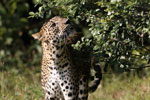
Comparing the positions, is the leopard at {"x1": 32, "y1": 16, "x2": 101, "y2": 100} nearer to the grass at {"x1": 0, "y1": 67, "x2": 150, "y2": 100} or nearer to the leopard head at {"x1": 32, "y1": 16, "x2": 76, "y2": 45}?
the leopard head at {"x1": 32, "y1": 16, "x2": 76, "y2": 45}

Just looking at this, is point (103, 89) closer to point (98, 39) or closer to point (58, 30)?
point (58, 30)

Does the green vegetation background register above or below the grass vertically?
above

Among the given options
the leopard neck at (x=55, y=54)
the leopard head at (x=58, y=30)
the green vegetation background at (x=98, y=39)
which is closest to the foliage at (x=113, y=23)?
the green vegetation background at (x=98, y=39)

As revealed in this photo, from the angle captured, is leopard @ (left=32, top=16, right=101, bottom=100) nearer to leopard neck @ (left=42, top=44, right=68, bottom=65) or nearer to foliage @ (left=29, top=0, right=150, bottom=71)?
leopard neck @ (left=42, top=44, right=68, bottom=65)

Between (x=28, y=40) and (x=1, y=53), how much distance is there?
3.71 ft

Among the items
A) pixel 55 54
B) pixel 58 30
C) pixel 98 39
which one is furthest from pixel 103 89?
pixel 98 39

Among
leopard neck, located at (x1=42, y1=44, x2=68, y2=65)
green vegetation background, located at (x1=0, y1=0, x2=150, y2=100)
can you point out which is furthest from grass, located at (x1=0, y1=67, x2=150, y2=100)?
leopard neck, located at (x1=42, y1=44, x2=68, y2=65)

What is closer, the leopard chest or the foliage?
the foliage

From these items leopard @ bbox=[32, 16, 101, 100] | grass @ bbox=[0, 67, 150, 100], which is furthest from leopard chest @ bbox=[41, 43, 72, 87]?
grass @ bbox=[0, 67, 150, 100]

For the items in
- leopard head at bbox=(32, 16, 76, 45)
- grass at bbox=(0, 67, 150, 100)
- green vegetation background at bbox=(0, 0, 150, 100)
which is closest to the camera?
green vegetation background at bbox=(0, 0, 150, 100)

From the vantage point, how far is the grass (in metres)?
6.28

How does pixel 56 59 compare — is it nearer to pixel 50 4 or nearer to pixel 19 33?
pixel 50 4

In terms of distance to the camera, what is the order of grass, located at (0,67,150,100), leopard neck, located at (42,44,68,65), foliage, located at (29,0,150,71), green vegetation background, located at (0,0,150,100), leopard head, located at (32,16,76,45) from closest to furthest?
foliage, located at (29,0,150,71) < green vegetation background, located at (0,0,150,100) < leopard head, located at (32,16,76,45) < leopard neck, located at (42,44,68,65) < grass, located at (0,67,150,100)

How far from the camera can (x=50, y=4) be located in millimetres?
5078
